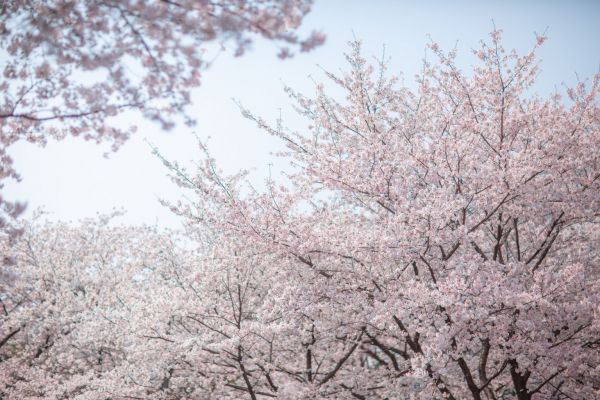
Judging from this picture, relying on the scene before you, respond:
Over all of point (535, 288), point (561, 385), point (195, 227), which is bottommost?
point (561, 385)

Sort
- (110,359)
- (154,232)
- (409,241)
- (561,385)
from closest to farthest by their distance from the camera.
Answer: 1. (409,241)
2. (561,385)
3. (110,359)
4. (154,232)

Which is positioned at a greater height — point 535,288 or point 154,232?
point 154,232

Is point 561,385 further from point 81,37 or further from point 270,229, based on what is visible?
point 81,37

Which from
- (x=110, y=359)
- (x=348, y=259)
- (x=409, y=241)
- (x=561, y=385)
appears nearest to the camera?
Result: (x=409, y=241)

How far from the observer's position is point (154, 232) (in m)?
14.6

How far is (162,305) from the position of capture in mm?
7422

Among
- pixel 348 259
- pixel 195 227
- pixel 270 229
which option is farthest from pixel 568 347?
pixel 195 227

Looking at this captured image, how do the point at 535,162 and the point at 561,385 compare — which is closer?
the point at 535,162

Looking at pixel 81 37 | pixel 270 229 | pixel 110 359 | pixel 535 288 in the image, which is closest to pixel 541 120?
pixel 535 288

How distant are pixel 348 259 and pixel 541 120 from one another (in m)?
3.91

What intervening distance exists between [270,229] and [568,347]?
467 cm

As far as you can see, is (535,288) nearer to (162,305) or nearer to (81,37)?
(81,37)

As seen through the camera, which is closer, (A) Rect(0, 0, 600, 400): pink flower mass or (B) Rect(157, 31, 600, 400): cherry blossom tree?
(A) Rect(0, 0, 600, 400): pink flower mass

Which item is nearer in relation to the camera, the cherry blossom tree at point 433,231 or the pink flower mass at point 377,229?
the pink flower mass at point 377,229
